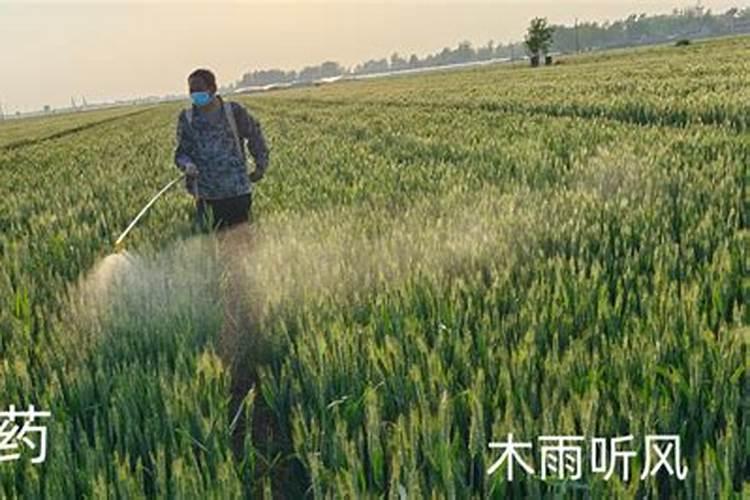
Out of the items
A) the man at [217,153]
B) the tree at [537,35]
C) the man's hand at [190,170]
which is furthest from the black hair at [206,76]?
the tree at [537,35]

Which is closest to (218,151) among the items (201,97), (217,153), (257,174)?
(217,153)

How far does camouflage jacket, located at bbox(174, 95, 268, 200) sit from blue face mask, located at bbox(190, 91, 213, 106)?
0.33ft

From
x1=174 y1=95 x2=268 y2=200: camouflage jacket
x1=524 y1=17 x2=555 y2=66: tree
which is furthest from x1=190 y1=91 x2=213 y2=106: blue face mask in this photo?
x1=524 y1=17 x2=555 y2=66: tree

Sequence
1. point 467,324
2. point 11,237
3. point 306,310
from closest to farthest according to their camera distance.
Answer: point 467,324, point 306,310, point 11,237

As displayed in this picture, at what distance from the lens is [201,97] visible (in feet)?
17.9

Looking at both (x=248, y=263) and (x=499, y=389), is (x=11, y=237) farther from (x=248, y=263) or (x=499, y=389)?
(x=499, y=389)

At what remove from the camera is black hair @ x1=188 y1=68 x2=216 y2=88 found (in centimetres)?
542

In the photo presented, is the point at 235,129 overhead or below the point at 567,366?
overhead

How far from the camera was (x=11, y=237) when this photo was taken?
23.5 feet

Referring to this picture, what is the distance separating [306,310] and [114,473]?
1.39 meters

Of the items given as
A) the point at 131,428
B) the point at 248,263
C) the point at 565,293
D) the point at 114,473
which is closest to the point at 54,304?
the point at 248,263

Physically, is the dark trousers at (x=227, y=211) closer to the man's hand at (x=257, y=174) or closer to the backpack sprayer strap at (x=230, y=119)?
the man's hand at (x=257, y=174)

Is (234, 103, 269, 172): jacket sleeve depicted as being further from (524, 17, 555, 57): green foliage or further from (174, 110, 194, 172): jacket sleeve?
(524, 17, 555, 57): green foliage

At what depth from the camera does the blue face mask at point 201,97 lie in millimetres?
5445
